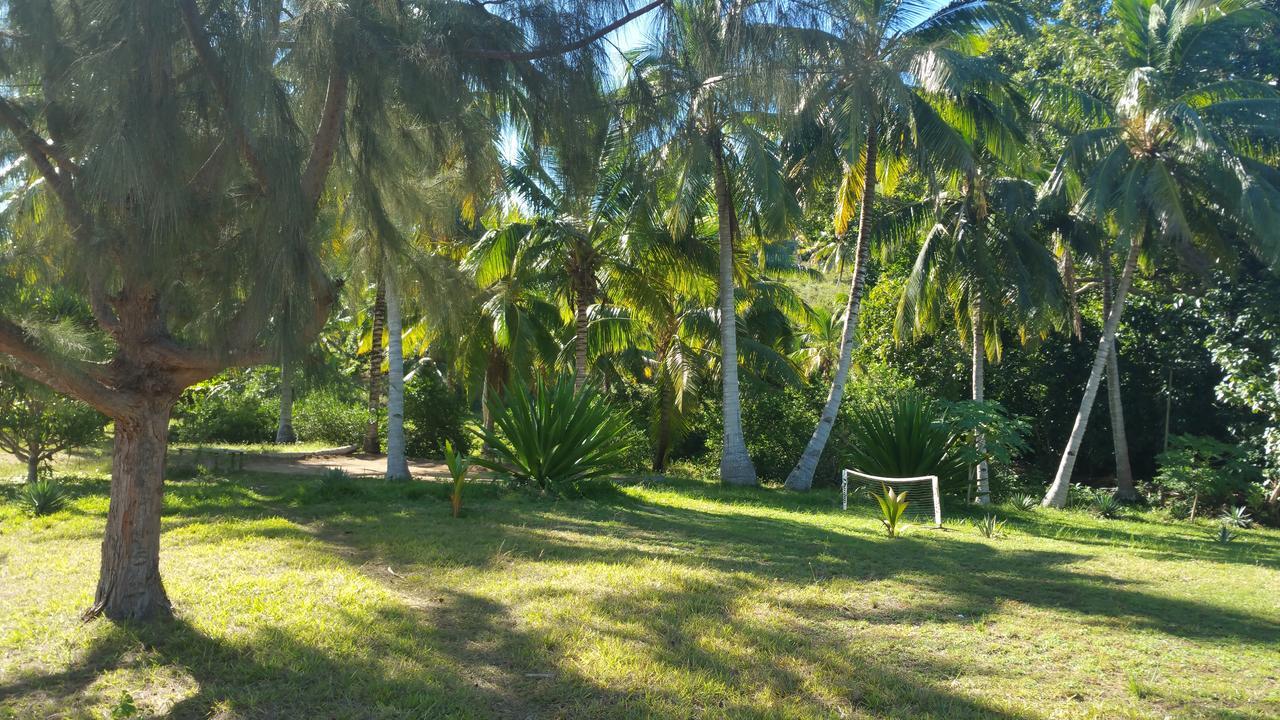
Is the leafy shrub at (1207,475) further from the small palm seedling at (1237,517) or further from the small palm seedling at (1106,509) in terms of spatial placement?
the small palm seedling at (1106,509)

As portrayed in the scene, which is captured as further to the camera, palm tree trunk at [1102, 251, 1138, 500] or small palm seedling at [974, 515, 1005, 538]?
palm tree trunk at [1102, 251, 1138, 500]

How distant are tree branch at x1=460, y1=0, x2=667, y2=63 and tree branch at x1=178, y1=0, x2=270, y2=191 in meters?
1.38

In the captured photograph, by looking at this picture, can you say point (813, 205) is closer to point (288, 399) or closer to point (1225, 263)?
point (1225, 263)

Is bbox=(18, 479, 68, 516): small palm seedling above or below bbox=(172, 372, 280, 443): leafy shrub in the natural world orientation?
below

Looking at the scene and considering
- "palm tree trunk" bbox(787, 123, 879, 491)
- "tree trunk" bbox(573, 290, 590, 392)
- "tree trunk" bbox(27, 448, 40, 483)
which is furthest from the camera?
"tree trunk" bbox(573, 290, 590, 392)

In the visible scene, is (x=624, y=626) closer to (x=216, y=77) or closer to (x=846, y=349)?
(x=216, y=77)

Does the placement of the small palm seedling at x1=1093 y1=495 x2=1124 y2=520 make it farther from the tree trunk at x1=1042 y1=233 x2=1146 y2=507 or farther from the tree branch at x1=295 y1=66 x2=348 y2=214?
the tree branch at x1=295 y1=66 x2=348 y2=214

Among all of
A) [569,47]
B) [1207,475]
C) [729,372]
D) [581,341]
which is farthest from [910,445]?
[569,47]

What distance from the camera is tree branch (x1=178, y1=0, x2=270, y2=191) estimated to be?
460cm

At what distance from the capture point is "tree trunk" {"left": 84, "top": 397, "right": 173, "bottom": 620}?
5492mm

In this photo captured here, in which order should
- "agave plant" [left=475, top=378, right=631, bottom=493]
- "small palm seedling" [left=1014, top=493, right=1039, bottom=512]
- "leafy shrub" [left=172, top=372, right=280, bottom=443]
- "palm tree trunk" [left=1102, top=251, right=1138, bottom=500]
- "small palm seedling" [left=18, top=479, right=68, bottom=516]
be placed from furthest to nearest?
"leafy shrub" [left=172, top=372, right=280, bottom=443], "palm tree trunk" [left=1102, top=251, right=1138, bottom=500], "small palm seedling" [left=1014, top=493, right=1039, bottom=512], "agave plant" [left=475, top=378, right=631, bottom=493], "small palm seedling" [left=18, top=479, right=68, bottom=516]

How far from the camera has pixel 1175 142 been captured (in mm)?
16516

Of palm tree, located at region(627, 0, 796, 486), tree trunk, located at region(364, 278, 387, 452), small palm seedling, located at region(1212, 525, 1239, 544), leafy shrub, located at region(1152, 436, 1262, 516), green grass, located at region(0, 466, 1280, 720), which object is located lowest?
green grass, located at region(0, 466, 1280, 720)

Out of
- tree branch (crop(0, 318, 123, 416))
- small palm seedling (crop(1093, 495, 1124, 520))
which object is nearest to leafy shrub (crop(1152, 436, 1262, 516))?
small palm seedling (crop(1093, 495, 1124, 520))
